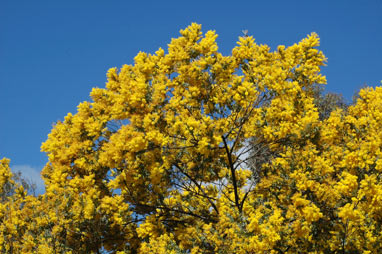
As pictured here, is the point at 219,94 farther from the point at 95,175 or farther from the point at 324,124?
the point at 95,175

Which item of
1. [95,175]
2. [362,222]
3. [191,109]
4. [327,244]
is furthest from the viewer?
[95,175]

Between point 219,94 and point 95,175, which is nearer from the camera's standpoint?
point 219,94

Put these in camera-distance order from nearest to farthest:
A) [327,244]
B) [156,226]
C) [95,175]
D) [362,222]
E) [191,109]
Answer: [362,222] < [327,244] < [191,109] < [156,226] < [95,175]

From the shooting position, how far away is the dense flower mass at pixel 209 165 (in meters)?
11.1

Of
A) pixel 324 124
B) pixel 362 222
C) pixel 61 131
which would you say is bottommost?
pixel 362 222

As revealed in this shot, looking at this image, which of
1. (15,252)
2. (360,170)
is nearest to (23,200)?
(15,252)

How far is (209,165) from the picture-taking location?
13.8 metres

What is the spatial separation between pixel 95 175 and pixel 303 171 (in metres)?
6.45

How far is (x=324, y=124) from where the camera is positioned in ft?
41.9

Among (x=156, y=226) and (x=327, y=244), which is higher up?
(x=156, y=226)

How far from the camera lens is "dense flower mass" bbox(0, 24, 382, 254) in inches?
436

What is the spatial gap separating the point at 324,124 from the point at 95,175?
6.97 metres

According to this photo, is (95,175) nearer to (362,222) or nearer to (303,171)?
(303,171)

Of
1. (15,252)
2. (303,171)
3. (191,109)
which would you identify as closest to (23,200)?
(15,252)
